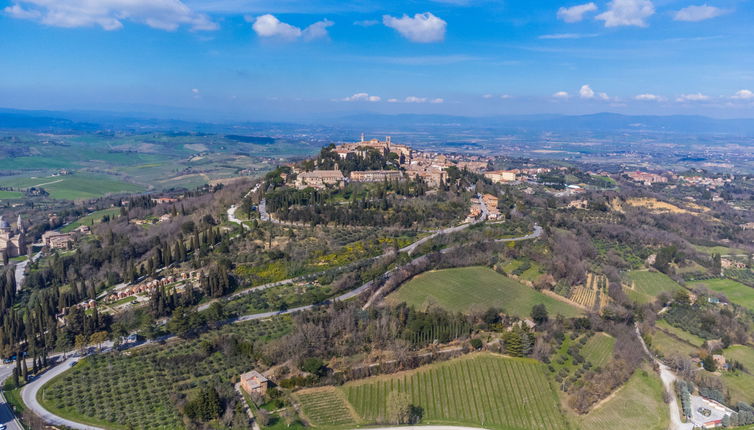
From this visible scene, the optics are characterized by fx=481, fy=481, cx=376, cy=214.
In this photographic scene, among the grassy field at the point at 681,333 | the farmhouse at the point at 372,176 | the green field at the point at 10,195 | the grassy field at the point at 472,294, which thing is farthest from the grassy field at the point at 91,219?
the grassy field at the point at 681,333

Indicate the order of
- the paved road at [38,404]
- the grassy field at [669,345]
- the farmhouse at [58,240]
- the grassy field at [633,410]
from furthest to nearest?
the farmhouse at [58,240] < the grassy field at [669,345] < the grassy field at [633,410] < the paved road at [38,404]

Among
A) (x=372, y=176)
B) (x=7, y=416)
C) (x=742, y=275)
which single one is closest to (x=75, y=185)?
(x=372, y=176)

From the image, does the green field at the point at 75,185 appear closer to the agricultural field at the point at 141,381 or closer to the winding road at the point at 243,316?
the winding road at the point at 243,316

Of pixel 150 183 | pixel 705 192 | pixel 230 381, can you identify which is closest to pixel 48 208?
pixel 150 183

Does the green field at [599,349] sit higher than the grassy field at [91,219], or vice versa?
the grassy field at [91,219]

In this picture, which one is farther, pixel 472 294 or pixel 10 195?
pixel 10 195

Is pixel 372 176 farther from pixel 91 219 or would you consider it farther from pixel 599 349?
pixel 91 219
